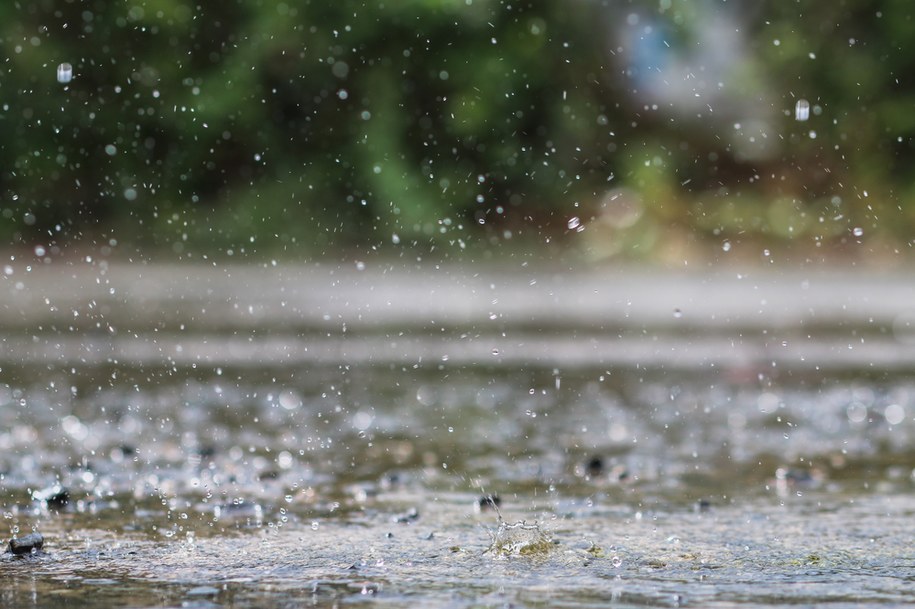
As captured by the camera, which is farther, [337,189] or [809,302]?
[337,189]

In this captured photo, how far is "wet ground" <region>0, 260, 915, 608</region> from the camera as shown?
2619 mm

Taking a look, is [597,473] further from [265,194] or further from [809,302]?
[265,194]

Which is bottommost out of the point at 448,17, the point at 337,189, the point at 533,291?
the point at 533,291

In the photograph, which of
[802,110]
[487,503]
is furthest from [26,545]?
[802,110]

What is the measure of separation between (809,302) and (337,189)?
19.5 feet

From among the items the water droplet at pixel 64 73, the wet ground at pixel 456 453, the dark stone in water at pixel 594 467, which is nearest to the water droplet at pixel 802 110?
the wet ground at pixel 456 453

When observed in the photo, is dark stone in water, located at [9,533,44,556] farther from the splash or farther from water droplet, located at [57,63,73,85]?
water droplet, located at [57,63,73,85]

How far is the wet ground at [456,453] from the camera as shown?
8.59 ft

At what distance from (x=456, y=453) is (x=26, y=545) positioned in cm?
184

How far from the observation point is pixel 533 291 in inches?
435

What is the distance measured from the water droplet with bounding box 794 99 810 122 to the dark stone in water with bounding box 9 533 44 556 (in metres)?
13.5

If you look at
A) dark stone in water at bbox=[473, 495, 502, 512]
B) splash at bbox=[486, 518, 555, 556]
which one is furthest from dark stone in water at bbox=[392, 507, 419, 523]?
splash at bbox=[486, 518, 555, 556]

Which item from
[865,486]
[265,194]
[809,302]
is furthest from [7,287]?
[865,486]

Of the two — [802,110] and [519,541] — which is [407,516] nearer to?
[519,541]
